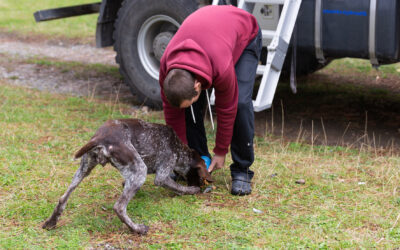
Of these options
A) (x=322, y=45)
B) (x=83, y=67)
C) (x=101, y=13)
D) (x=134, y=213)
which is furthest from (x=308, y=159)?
(x=83, y=67)

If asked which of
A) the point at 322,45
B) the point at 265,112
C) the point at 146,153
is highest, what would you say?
the point at 322,45

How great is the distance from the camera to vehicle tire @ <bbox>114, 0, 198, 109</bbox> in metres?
6.06

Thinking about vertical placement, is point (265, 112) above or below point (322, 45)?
below

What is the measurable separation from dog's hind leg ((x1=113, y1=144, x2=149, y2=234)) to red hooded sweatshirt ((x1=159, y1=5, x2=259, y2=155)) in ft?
2.03

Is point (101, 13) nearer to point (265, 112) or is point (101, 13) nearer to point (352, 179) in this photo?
point (265, 112)

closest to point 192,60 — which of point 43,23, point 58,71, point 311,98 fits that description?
point 311,98

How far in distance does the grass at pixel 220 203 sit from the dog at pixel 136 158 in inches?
5.5

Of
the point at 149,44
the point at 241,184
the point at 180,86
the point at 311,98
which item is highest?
the point at 180,86

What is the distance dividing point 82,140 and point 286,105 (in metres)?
2.80

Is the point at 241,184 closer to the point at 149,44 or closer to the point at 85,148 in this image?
the point at 85,148

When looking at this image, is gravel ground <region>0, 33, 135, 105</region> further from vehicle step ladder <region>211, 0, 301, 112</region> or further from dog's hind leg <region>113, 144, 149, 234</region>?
dog's hind leg <region>113, 144, 149, 234</region>

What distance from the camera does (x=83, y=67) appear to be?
336 inches

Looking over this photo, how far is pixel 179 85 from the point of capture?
3.26m

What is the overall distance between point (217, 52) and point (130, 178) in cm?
102
